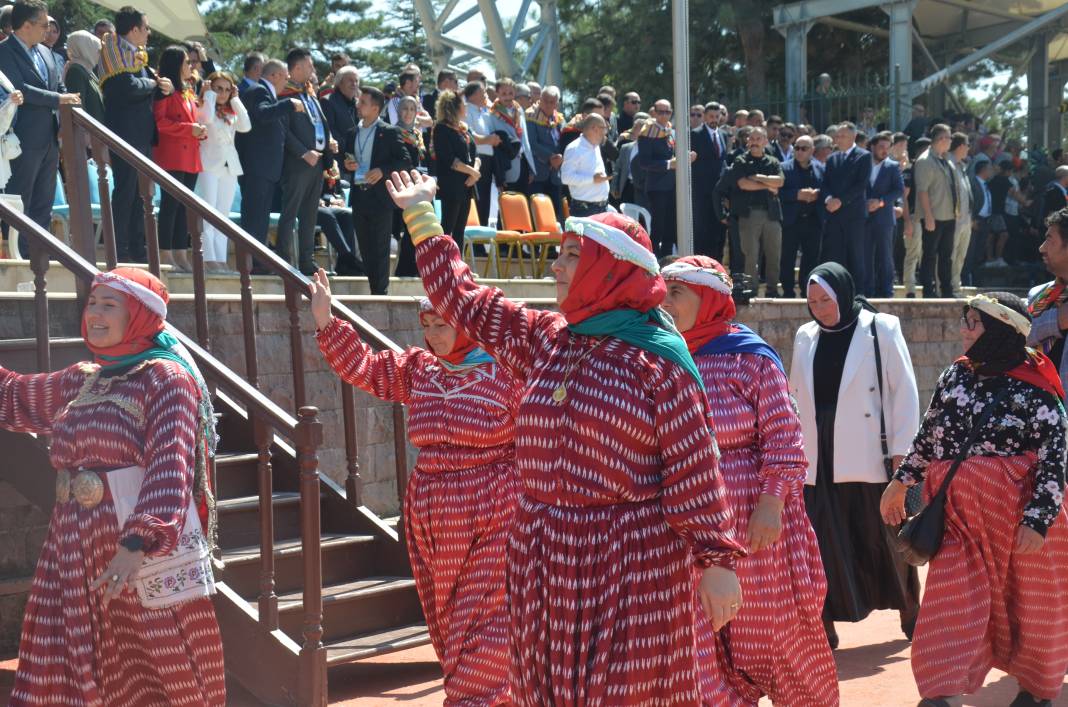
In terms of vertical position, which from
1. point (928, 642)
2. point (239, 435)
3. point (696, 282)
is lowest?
point (928, 642)

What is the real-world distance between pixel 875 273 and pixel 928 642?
989 centimetres

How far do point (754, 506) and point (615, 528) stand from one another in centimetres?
147

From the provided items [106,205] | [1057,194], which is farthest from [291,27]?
[106,205]

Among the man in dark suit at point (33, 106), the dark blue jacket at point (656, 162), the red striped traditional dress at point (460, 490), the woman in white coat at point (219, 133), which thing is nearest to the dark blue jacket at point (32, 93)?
the man in dark suit at point (33, 106)

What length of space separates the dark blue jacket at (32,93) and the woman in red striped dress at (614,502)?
5.90 metres

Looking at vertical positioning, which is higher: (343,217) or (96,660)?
(343,217)

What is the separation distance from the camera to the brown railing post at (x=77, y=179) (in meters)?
6.93

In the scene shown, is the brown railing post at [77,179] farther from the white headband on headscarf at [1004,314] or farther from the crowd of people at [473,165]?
the white headband on headscarf at [1004,314]

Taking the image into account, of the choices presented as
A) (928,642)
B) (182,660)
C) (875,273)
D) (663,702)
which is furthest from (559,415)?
(875,273)

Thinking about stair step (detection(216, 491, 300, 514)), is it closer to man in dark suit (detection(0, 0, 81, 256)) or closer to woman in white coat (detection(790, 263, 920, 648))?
woman in white coat (detection(790, 263, 920, 648))

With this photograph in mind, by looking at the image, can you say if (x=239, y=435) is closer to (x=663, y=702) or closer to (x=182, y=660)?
(x=182, y=660)

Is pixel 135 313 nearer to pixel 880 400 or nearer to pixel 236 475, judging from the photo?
pixel 236 475

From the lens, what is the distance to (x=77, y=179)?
22.7 ft

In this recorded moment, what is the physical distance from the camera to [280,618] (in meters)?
6.04
